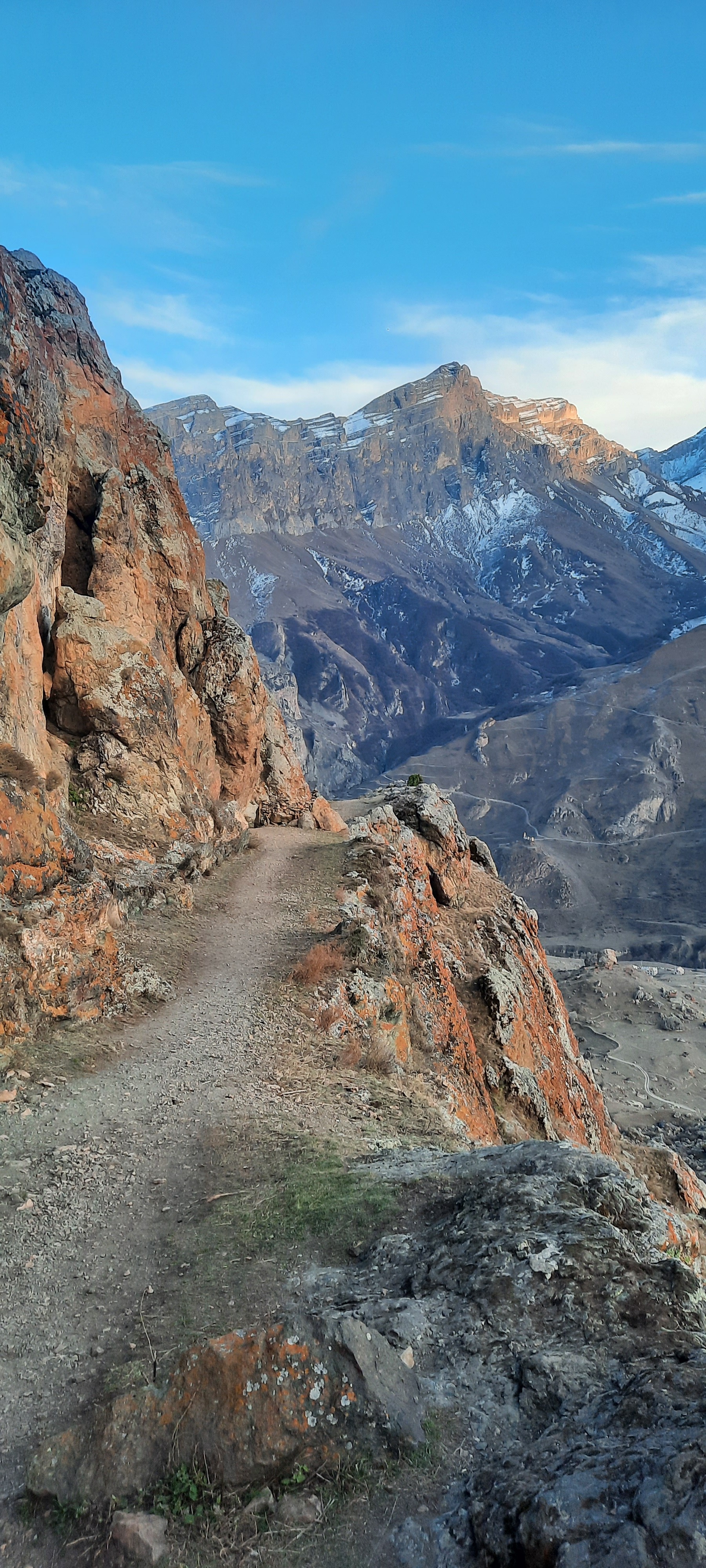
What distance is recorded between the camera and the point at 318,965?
13094mm

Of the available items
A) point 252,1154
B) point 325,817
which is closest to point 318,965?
point 252,1154

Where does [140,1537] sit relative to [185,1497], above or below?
above

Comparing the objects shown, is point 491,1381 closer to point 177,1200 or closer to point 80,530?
point 177,1200

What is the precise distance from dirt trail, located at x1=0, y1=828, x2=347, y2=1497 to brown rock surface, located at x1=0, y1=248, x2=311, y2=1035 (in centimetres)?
130

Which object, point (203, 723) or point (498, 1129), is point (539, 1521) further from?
point (203, 723)

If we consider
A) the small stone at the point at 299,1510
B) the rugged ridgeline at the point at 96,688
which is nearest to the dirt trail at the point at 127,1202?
the small stone at the point at 299,1510

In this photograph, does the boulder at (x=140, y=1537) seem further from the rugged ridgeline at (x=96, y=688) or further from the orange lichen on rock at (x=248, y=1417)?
the rugged ridgeline at (x=96, y=688)

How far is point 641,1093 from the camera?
4472cm

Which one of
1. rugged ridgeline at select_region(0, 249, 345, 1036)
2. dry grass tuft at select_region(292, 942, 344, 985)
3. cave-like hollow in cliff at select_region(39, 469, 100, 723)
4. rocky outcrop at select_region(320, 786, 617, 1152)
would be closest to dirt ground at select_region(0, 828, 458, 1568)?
dry grass tuft at select_region(292, 942, 344, 985)

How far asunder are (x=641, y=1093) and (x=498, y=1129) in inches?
1392

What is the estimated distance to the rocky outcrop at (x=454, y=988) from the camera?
41.9 feet

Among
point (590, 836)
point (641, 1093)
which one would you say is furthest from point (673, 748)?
point (641, 1093)

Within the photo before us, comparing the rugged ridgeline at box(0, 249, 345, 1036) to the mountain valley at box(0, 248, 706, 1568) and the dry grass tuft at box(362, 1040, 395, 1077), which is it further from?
the dry grass tuft at box(362, 1040, 395, 1077)

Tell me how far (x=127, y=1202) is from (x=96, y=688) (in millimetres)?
13522
